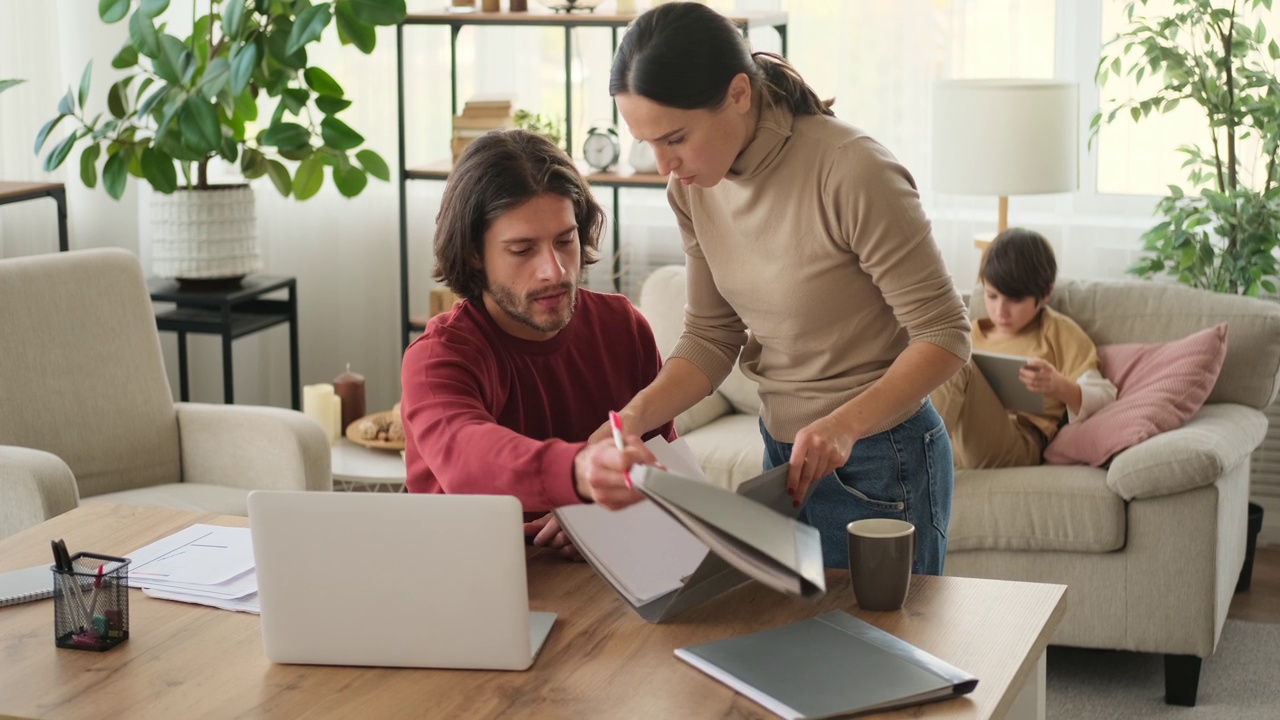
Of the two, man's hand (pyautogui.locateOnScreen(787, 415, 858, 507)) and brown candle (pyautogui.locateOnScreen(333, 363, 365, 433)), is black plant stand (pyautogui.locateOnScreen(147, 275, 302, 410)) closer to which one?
brown candle (pyautogui.locateOnScreen(333, 363, 365, 433))

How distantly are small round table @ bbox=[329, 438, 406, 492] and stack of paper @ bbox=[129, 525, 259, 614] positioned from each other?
164 centimetres

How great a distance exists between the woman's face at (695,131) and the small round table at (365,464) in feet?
6.28

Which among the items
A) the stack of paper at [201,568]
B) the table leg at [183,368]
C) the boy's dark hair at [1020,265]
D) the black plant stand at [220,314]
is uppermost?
the boy's dark hair at [1020,265]

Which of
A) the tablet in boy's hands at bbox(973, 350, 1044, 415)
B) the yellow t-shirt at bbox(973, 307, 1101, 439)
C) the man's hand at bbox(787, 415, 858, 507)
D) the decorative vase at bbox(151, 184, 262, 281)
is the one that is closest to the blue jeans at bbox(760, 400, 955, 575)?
the man's hand at bbox(787, 415, 858, 507)

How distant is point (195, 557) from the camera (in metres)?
1.80

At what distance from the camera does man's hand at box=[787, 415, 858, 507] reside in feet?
5.39

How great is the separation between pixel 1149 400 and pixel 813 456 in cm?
184

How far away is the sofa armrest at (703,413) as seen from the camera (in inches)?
142

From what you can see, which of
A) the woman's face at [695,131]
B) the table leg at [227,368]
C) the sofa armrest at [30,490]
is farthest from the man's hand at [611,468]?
the table leg at [227,368]

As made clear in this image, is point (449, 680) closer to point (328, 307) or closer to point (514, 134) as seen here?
point (514, 134)

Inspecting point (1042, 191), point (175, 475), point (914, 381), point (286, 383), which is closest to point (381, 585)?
point (914, 381)

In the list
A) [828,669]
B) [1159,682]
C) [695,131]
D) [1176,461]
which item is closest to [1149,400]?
[1176,461]

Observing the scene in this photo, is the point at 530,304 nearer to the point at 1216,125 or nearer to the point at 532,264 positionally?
the point at 532,264

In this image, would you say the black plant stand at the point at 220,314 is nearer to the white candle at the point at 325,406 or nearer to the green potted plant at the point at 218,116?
the green potted plant at the point at 218,116
